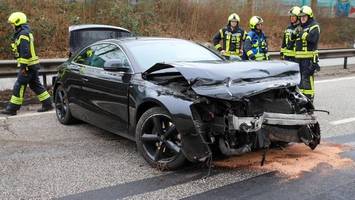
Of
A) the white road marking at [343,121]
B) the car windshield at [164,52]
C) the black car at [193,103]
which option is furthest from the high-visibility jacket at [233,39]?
the black car at [193,103]

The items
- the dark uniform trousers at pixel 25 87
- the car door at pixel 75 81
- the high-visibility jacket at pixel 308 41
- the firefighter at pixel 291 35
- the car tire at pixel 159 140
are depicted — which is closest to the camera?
the car tire at pixel 159 140

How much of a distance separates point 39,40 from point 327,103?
1149 centimetres

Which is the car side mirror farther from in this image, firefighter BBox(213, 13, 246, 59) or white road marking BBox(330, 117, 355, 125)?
firefighter BBox(213, 13, 246, 59)

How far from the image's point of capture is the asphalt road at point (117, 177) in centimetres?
449

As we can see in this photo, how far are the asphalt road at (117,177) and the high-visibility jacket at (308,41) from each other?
257cm

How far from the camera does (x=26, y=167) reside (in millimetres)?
5383

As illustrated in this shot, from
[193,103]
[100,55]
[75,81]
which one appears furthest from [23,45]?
A: [193,103]

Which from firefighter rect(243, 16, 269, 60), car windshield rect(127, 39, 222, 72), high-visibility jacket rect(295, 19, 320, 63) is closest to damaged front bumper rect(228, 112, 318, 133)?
car windshield rect(127, 39, 222, 72)

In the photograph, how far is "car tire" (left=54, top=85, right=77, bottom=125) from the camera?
737cm

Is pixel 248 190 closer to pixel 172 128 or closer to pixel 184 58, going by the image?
pixel 172 128

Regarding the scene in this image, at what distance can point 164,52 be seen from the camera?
6.16 meters

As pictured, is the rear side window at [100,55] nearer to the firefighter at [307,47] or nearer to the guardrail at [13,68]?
the guardrail at [13,68]

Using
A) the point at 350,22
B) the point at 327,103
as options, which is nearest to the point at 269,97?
the point at 327,103

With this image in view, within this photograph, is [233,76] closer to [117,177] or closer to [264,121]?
[264,121]
